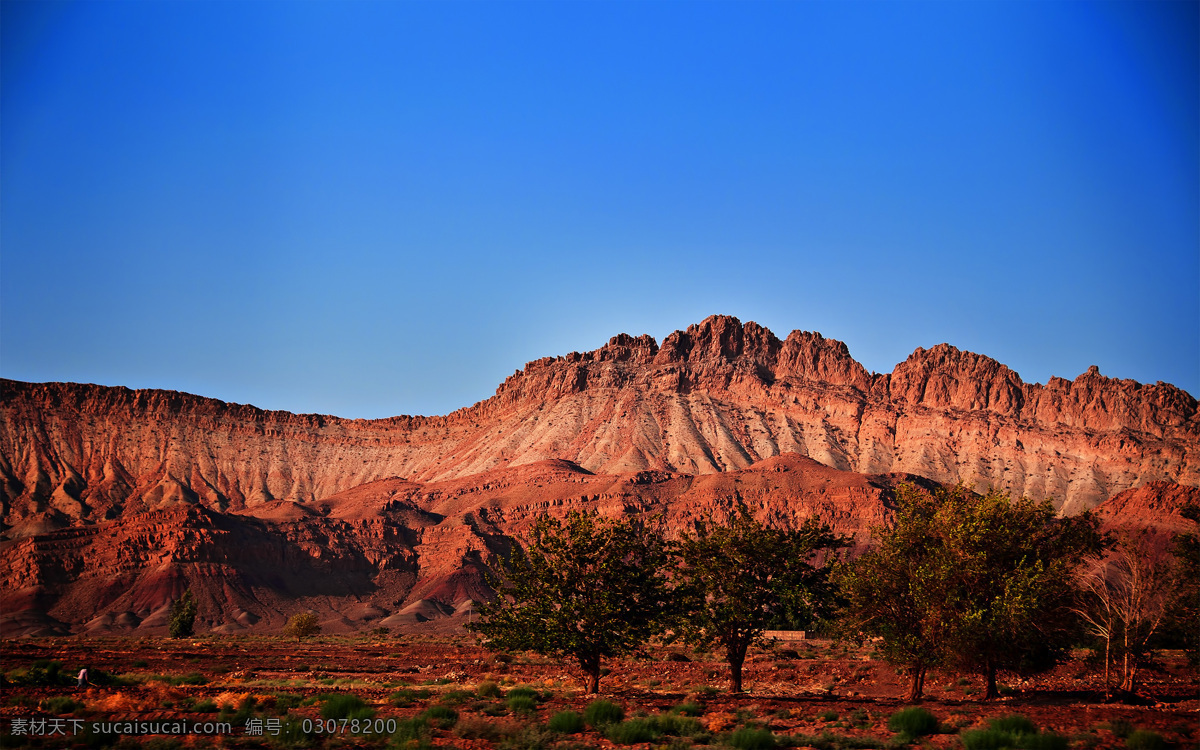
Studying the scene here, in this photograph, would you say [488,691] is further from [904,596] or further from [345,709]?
[904,596]

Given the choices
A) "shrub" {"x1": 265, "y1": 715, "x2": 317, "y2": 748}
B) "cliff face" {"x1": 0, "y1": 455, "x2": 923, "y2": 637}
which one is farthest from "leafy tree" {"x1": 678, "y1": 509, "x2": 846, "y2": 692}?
"cliff face" {"x1": 0, "y1": 455, "x2": 923, "y2": 637}

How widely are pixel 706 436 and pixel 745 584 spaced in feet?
463

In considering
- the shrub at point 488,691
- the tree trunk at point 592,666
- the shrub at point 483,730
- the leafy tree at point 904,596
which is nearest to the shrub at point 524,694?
the shrub at point 488,691

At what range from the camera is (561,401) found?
19462 cm

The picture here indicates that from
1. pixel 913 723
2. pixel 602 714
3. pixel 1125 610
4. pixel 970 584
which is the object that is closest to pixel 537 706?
pixel 602 714

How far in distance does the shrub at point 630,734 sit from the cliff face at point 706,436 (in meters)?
132

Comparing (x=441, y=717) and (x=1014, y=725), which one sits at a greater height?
(x=1014, y=725)

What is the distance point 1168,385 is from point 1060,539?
180 meters

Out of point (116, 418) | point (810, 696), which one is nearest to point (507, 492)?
point (116, 418)

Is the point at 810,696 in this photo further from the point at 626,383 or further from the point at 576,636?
the point at 626,383

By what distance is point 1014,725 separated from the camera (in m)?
22.7

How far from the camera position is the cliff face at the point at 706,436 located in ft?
522

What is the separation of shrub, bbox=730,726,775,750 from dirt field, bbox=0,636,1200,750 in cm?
3

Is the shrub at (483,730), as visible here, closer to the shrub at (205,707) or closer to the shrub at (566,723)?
the shrub at (566,723)
